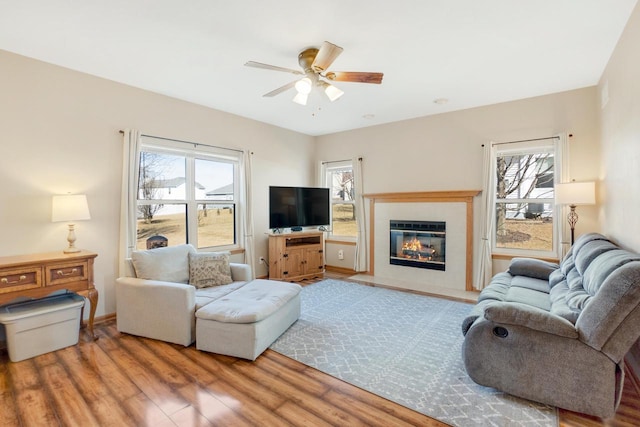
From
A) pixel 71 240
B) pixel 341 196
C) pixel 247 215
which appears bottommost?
pixel 71 240

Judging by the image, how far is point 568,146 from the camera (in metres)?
3.72

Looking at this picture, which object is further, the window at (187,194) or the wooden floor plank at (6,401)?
the window at (187,194)

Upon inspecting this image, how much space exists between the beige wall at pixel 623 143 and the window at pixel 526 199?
70 cm

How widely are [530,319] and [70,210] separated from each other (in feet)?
12.9

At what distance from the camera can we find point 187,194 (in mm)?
4266

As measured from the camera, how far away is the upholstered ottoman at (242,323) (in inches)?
98.3

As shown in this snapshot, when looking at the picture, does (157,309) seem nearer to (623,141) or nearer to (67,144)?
(67,144)

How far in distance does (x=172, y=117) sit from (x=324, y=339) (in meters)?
3.40

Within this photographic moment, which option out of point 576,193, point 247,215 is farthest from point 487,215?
point 247,215

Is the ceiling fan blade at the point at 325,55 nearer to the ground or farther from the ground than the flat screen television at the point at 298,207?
farther from the ground

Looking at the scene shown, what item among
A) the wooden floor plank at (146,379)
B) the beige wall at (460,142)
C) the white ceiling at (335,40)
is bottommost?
the wooden floor plank at (146,379)

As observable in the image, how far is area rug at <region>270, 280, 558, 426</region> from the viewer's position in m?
1.90

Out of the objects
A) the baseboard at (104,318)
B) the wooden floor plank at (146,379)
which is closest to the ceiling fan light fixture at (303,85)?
the wooden floor plank at (146,379)

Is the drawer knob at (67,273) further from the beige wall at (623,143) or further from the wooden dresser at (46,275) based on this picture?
the beige wall at (623,143)
